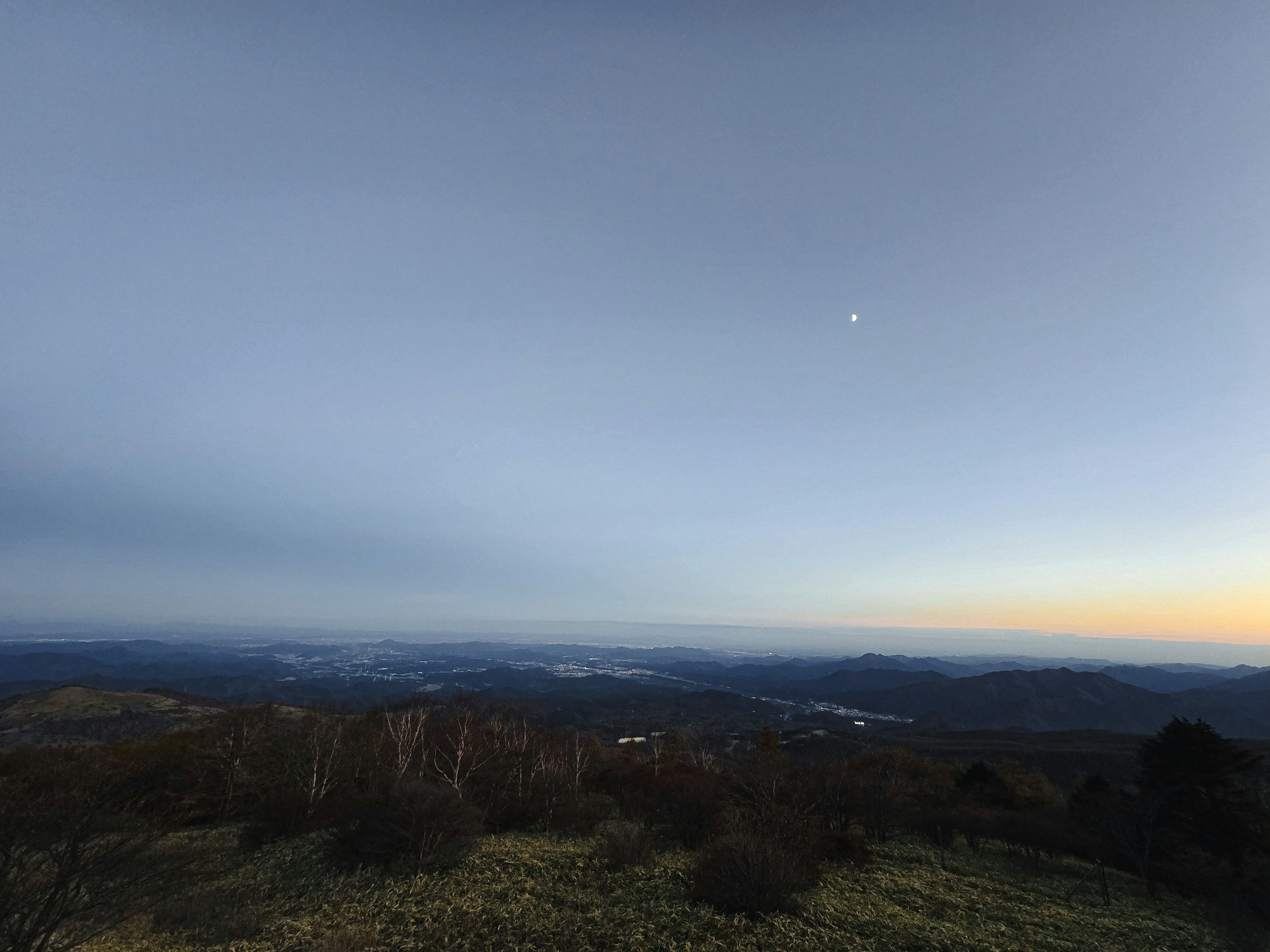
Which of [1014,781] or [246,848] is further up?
[246,848]

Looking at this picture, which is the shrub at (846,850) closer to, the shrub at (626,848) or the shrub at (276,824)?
the shrub at (626,848)

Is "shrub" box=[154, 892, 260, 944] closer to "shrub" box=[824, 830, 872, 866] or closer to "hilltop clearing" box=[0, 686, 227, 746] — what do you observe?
"shrub" box=[824, 830, 872, 866]

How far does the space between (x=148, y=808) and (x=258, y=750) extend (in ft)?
20.5

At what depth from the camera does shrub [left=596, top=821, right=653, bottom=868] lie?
73.0 ft

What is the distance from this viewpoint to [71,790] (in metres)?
14.6

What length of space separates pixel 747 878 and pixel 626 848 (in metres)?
7.00

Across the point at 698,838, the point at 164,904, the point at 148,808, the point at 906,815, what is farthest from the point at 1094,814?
the point at 148,808

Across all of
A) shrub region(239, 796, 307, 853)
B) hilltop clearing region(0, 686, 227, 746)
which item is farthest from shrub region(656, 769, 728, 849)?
hilltop clearing region(0, 686, 227, 746)

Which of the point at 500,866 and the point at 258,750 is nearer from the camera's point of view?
the point at 500,866

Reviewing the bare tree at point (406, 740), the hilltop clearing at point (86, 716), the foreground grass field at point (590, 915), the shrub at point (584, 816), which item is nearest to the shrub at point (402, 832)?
the foreground grass field at point (590, 915)

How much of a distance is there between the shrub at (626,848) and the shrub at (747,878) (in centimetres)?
415

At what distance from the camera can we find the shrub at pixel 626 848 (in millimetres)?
22266

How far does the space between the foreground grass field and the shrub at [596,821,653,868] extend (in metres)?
0.53

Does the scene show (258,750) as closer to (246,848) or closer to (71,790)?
(246,848)
